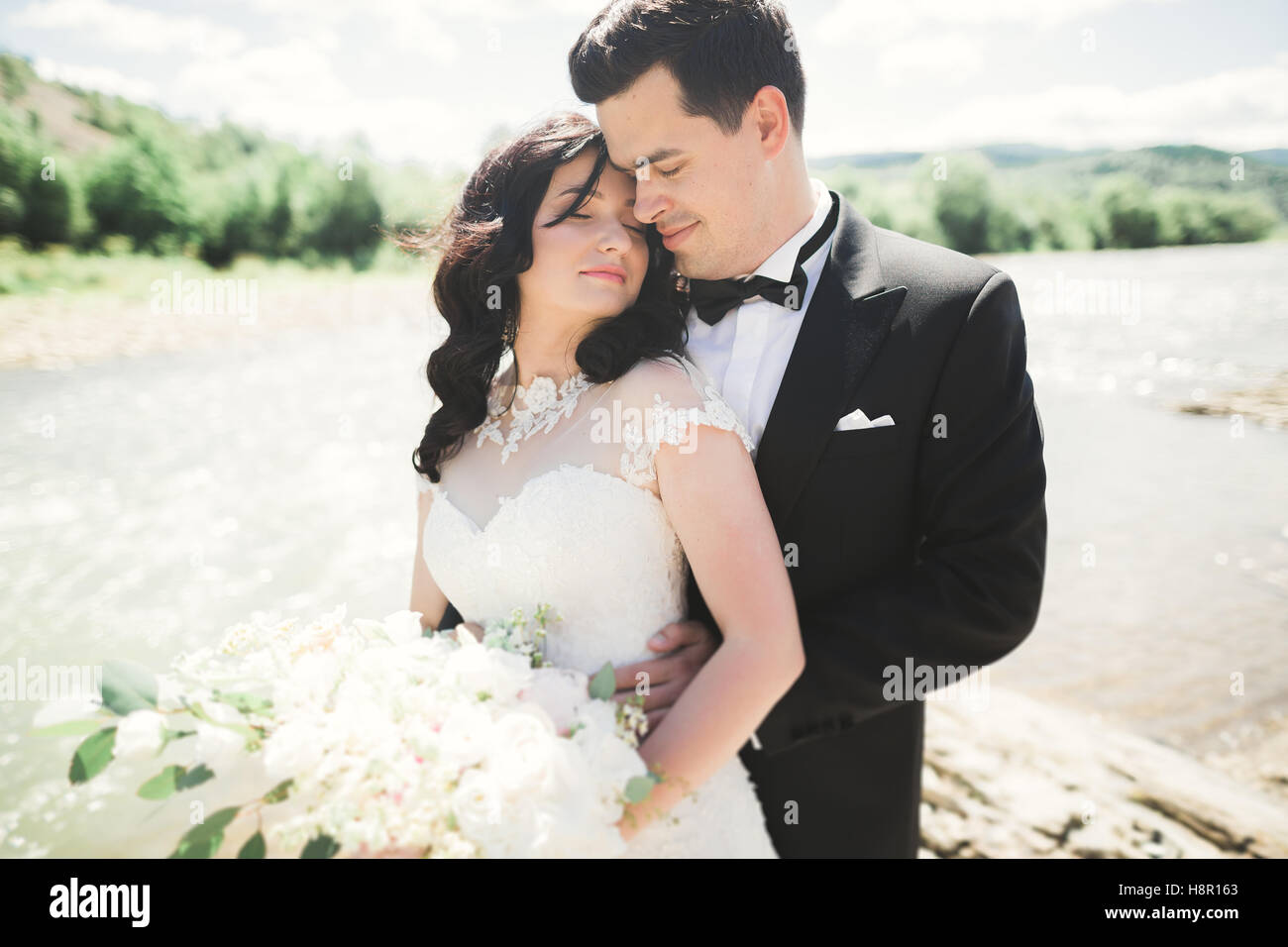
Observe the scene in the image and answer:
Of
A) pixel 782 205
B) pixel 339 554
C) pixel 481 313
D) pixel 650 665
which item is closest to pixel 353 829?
pixel 650 665

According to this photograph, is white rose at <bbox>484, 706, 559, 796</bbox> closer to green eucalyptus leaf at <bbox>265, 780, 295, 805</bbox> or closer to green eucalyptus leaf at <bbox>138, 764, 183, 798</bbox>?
green eucalyptus leaf at <bbox>265, 780, 295, 805</bbox>

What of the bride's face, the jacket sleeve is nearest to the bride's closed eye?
the bride's face

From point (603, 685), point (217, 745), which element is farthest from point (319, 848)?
point (603, 685)

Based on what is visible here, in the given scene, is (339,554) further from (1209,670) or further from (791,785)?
(1209,670)

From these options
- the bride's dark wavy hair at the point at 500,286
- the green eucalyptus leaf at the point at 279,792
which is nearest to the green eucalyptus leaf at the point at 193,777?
the green eucalyptus leaf at the point at 279,792

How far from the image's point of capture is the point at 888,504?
6.74 feet

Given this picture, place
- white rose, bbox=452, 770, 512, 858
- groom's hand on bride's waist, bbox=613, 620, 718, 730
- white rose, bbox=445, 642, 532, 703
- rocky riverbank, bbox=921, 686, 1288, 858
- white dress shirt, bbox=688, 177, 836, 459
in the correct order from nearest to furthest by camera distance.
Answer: white rose, bbox=452, 770, 512, 858
white rose, bbox=445, 642, 532, 703
groom's hand on bride's waist, bbox=613, 620, 718, 730
white dress shirt, bbox=688, 177, 836, 459
rocky riverbank, bbox=921, 686, 1288, 858

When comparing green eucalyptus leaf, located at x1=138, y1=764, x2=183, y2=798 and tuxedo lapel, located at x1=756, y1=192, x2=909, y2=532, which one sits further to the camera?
tuxedo lapel, located at x1=756, y1=192, x2=909, y2=532

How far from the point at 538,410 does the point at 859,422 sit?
36.0 inches

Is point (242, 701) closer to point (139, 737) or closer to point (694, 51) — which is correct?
point (139, 737)

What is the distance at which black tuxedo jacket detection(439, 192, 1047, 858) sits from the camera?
1939 mm

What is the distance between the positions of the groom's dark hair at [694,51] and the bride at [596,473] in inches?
6.7

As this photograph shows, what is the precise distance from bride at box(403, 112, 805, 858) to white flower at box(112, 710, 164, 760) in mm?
764

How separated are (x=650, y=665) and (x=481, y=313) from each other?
123cm
